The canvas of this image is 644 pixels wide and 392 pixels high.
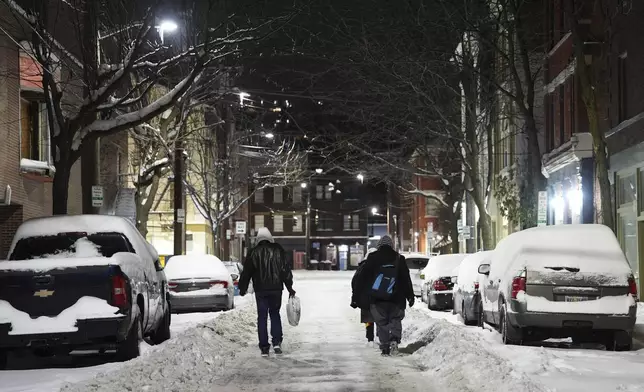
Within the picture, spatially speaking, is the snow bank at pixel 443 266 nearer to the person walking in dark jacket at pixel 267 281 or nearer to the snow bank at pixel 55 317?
the person walking in dark jacket at pixel 267 281

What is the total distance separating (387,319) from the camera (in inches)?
568

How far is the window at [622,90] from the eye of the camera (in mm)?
26484

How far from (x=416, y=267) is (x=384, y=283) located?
2043 cm

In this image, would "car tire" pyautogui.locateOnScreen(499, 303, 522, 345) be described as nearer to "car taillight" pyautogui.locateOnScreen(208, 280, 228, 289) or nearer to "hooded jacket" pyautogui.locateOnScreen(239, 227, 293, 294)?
"hooded jacket" pyautogui.locateOnScreen(239, 227, 293, 294)

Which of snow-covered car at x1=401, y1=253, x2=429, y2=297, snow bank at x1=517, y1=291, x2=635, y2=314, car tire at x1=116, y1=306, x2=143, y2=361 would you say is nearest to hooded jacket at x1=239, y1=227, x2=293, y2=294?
car tire at x1=116, y1=306, x2=143, y2=361

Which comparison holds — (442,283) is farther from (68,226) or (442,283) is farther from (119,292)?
(119,292)

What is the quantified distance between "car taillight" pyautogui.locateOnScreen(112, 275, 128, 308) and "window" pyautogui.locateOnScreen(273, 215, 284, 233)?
107 meters

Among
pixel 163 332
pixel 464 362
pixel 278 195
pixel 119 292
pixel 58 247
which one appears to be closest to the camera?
pixel 464 362

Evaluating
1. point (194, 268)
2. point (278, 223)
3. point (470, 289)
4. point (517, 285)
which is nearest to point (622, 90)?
point (470, 289)

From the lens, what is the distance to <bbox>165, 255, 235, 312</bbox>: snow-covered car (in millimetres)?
24719

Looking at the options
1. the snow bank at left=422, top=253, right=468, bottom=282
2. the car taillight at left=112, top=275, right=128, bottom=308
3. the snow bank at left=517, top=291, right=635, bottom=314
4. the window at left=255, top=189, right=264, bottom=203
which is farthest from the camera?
the window at left=255, top=189, right=264, bottom=203

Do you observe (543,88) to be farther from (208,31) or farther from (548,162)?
(208,31)

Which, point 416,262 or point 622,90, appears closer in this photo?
point 622,90

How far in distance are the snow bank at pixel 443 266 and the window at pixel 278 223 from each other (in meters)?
91.2
